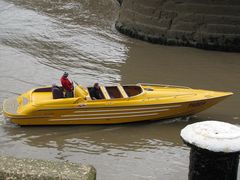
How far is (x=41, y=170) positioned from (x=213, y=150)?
3.20 feet

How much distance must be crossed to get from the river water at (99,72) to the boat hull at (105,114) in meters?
0.19

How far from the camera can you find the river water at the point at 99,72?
9539mm

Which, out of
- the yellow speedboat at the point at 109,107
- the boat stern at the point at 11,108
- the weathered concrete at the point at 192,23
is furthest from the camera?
the weathered concrete at the point at 192,23

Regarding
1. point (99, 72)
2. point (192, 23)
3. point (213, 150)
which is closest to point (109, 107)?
point (99, 72)

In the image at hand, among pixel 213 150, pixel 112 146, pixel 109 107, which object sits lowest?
pixel 112 146

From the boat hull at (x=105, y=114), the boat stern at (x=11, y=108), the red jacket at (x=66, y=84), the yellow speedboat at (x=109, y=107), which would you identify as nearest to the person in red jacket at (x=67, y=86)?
the red jacket at (x=66, y=84)

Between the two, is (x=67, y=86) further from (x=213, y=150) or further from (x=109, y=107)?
(x=213, y=150)

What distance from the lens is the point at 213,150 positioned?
2654mm

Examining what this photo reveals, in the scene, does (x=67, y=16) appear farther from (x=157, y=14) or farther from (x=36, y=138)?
(x=36, y=138)

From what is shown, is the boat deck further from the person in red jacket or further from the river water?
the person in red jacket

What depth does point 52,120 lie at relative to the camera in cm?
1102

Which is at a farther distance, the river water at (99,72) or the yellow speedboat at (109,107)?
the yellow speedboat at (109,107)

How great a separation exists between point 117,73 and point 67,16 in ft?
26.8

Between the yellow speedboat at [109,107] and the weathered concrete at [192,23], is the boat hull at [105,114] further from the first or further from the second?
the weathered concrete at [192,23]
